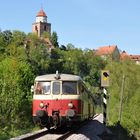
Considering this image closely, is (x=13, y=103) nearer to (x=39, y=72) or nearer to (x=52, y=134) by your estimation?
(x=52, y=134)

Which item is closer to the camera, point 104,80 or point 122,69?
point 104,80

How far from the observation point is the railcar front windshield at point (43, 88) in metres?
23.0

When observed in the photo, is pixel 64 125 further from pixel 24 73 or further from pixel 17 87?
pixel 24 73

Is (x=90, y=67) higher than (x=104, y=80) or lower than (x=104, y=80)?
higher

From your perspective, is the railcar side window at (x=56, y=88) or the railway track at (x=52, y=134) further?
the railcar side window at (x=56, y=88)

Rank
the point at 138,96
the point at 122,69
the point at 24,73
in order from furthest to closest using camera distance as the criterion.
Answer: the point at 122,69
the point at 138,96
the point at 24,73

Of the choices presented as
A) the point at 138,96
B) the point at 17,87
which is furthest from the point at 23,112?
the point at 138,96

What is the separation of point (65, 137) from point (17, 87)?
64.2ft

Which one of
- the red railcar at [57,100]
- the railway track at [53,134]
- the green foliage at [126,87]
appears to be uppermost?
the green foliage at [126,87]

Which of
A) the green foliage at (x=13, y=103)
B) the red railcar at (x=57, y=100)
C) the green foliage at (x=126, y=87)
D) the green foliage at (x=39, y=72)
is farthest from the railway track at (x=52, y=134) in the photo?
the green foliage at (x=126, y=87)

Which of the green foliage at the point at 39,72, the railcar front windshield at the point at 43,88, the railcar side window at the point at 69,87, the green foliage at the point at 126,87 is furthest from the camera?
the green foliage at the point at 126,87

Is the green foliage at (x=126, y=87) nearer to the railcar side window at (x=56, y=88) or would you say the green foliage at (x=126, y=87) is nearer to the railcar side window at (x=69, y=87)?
the railcar side window at (x=69, y=87)

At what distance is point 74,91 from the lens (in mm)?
22797

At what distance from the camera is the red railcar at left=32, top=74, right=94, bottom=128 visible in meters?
22.5
